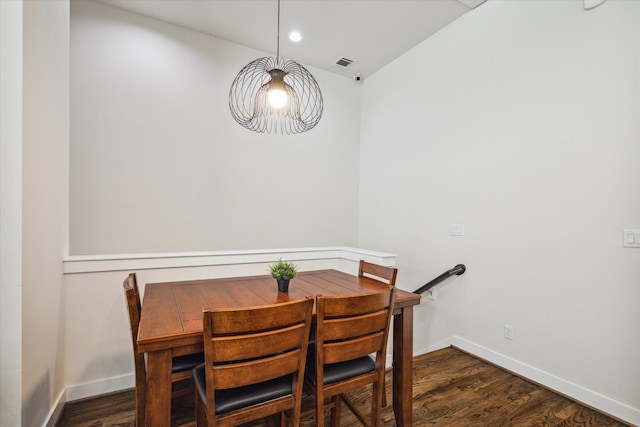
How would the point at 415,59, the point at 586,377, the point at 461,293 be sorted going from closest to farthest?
the point at 586,377 → the point at 461,293 → the point at 415,59

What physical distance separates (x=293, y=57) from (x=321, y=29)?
667 millimetres

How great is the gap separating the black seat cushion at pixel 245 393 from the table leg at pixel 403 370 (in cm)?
70

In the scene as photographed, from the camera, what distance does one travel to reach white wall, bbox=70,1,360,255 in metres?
2.86

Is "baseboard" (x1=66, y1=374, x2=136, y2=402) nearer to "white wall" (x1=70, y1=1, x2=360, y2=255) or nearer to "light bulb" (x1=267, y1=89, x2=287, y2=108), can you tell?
"white wall" (x1=70, y1=1, x2=360, y2=255)

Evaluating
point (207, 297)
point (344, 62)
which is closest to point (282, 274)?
point (207, 297)

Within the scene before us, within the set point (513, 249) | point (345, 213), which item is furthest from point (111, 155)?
point (513, 249)

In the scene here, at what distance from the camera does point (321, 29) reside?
3264mm

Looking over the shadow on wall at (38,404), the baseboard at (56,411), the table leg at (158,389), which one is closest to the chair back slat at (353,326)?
the table leg at (158,389)

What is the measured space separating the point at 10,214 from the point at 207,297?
960 mm

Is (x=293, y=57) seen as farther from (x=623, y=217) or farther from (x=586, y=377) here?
(x=586, y=377)

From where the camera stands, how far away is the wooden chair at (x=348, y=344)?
1.37 metres

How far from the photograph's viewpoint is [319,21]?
10.3ft

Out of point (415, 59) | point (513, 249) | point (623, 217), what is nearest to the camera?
point (623, 217)

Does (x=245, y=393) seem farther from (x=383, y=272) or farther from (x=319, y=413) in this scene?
(x=383, y=272)
